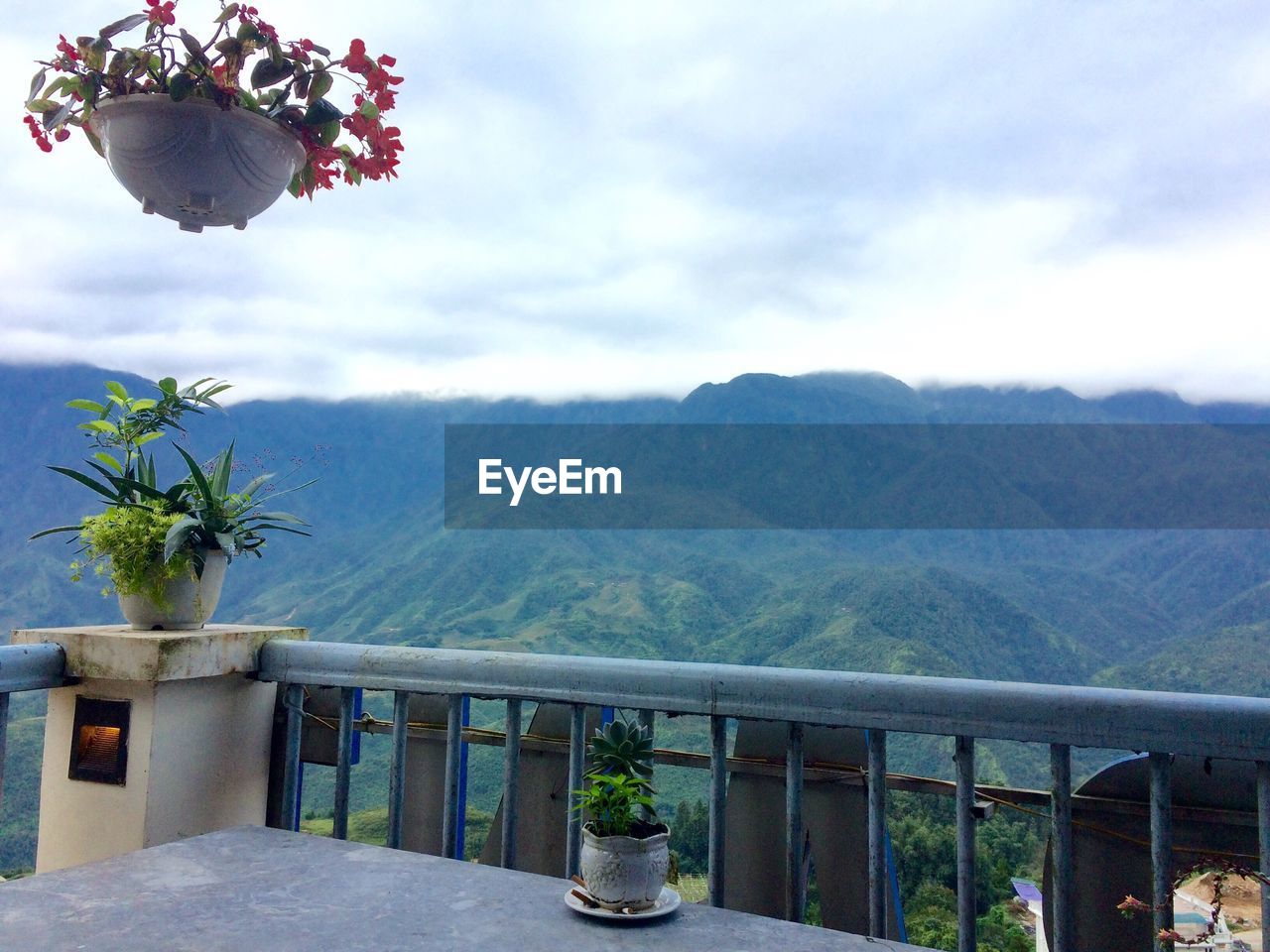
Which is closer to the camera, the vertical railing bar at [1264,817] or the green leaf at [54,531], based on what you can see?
the vertical railing bar at [1264,817]

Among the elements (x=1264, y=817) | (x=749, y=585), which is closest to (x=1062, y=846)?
(x=1264, y=817)

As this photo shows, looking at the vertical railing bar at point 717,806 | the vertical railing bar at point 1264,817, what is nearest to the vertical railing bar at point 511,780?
the vertical railing bar at point 717,806

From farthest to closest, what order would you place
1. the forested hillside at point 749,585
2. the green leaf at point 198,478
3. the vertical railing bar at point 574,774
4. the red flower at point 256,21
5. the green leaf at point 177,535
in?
the forested hillside at point 749,585 < the green leaf at point 198,478 < the green leaf at point 177,535 < the red flower at point 256,21 < the vertical railing bar at point 574,774

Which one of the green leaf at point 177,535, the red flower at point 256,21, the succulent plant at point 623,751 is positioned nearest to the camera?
the succulent plant at point 623,751

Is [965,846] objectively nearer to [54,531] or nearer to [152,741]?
[152,741]

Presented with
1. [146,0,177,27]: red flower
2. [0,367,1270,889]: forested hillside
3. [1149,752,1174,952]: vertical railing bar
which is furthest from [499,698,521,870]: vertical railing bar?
[0,367,1270,889]: forested hillside

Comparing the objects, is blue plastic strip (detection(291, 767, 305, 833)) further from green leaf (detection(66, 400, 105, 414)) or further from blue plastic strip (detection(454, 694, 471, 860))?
green leaf (detection(66, 400, 105, 414))

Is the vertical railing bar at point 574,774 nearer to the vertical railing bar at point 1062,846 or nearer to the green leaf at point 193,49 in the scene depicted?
the vertical railing bar at point 1062,846
